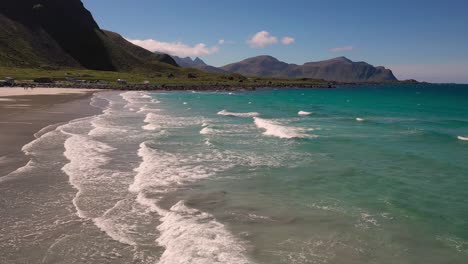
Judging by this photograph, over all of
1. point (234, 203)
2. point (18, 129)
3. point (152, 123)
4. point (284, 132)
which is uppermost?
point (284, 132)

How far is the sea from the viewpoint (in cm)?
1151

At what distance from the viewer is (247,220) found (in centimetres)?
1411

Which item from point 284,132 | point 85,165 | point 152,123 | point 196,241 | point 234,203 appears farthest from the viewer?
point 152,123

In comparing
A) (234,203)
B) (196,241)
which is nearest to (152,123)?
(234,203)

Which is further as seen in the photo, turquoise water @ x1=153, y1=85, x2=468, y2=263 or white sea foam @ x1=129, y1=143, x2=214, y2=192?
white sea foam @ x1=129, y1=143, x2=214, y2=192

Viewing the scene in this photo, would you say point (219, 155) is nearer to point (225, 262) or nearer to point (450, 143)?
point (225, 262)

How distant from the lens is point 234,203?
632 inches

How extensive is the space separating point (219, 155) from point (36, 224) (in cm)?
1386

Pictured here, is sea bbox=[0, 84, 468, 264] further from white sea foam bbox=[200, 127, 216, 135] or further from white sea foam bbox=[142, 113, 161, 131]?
white sea foam bbox=[142, 113, 161, 131]

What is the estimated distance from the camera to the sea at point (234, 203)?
11508mm

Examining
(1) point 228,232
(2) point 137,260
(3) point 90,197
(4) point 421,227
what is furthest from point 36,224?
(4) point 421,227

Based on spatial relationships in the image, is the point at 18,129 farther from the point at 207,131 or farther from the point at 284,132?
the point at 284,132

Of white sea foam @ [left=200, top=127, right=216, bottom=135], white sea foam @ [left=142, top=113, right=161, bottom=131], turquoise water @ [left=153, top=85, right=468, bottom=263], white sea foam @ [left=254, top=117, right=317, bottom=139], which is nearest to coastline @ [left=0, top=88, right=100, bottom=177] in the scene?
white sea foam @ [left=142, top=113, right=161, bottom=131]

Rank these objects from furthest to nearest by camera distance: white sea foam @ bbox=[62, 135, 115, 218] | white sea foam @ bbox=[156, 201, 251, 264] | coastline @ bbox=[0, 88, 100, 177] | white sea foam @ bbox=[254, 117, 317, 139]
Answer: white sea foam @ bbox=[254, 117, 317, 139] → coastline @ bbox=[0, 88, 100, 177] → white sea foam @ bbox=[62, 135, 115, 218] → white sea foam @ bbox=[156, 201, 251, 264]
